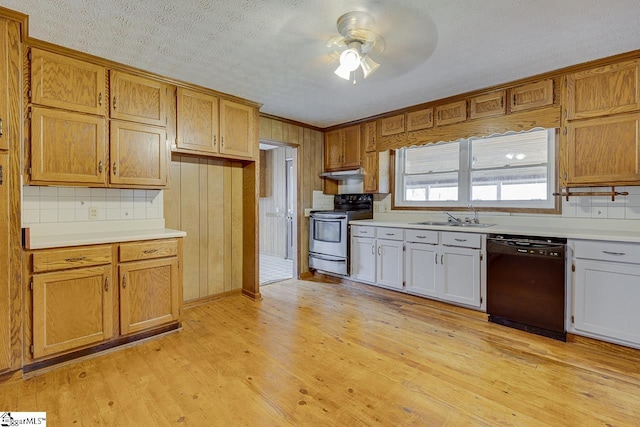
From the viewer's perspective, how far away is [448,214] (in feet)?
12.5

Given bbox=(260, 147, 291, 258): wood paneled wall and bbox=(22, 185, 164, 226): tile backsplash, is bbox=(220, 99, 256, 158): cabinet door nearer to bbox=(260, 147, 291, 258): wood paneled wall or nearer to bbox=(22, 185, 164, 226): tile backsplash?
bbox=(22, 185, 164, 226): tile backsplash

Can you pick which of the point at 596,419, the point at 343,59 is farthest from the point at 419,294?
the point at 343,59

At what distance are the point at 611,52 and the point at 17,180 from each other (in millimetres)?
4531

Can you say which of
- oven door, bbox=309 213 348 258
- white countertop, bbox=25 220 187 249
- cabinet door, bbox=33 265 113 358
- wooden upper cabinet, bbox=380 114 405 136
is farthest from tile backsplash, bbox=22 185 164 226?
wooden upper cabinet, bbox=380 114 405 136

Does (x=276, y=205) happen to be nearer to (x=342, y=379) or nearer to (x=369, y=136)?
(x=369, y=136)

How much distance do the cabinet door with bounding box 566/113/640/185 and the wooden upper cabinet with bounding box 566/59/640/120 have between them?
3.0 inches

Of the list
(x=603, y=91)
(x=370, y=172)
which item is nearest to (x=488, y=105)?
(x=603, y=91)

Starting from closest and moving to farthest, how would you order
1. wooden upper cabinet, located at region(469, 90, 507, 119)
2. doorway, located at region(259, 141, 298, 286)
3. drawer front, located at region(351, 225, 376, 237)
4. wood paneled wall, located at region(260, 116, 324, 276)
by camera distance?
wooden upper cabinet, located at region(469, 90, 507, 119), drawer front, located at region(351, 225, 376, 237), wood paneled wall, located at region(260, 116, 324, 276), doorway, located at region(259, 141, 298, 286)

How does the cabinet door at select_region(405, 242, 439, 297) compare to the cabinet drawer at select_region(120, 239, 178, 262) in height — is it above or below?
below

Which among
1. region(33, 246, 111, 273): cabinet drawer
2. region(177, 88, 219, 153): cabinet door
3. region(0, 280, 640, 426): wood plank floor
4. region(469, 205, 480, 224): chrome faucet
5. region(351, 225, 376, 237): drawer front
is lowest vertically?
region(0, 280, 640, 426): wood plank floor

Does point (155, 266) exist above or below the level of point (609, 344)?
above

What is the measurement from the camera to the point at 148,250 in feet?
8.65

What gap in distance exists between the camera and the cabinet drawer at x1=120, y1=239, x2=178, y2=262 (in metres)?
2.51

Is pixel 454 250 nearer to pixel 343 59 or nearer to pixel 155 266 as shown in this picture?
pixel 343 59
